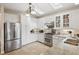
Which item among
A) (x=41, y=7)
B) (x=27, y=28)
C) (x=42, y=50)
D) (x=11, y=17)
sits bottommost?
(x=42, y=50)

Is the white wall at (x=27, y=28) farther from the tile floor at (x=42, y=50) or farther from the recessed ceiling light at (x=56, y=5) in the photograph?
the recessed ceiling light at (x=56, y=5)

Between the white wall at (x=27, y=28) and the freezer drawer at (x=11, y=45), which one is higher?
the white wall at (x=27, y=28)

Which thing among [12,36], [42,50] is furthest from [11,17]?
[42,50]

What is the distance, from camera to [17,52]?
1.58m

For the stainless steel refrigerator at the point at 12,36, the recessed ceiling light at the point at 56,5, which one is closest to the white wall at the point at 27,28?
the stainless steel refrigerator at the point at 12,36

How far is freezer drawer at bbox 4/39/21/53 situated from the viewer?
1.54 metres

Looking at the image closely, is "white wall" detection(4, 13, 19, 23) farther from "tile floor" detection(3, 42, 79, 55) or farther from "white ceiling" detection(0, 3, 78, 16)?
"tile floor" detection(3, 42, 79, 55)

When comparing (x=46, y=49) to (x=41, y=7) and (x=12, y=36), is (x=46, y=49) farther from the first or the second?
(x=41, y=7)

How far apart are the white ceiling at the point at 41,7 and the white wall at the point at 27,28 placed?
143 millimetres

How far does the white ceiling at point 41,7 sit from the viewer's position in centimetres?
157

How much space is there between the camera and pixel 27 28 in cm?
163

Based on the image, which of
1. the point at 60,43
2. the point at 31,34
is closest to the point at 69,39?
the point at 60,43

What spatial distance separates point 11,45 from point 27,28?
0.37 m
